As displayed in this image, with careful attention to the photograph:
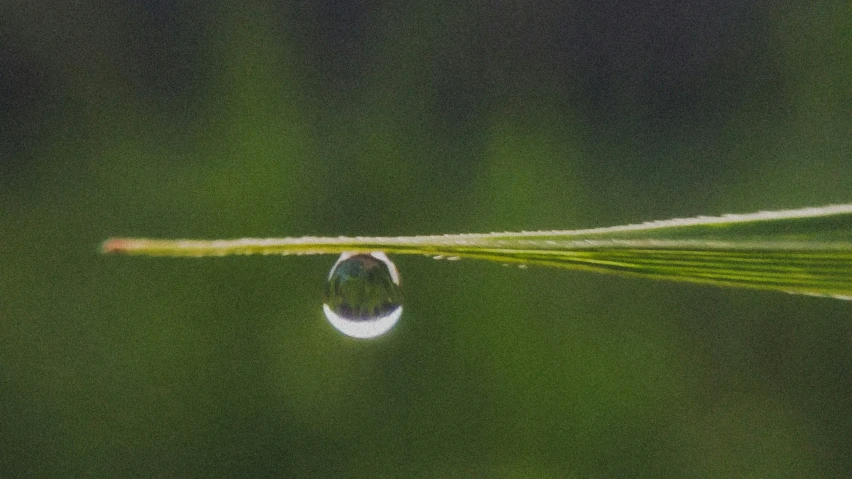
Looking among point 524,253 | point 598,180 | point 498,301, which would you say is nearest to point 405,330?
point 498,301

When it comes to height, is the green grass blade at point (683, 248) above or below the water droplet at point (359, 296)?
below

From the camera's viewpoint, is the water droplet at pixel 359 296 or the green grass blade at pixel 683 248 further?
the water droplet at pixel 359 296

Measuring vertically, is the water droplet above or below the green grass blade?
above

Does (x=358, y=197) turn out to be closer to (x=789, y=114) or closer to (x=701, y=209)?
(x=701, y=209)

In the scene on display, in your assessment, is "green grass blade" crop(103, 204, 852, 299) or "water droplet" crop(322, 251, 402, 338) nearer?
"green grass blade" crop(103, 204, 852, 299)

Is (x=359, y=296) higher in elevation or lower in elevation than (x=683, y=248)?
higher
